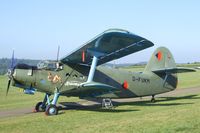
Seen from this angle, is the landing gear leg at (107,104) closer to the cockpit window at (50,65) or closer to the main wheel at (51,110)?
the cockpit window at (50,65)

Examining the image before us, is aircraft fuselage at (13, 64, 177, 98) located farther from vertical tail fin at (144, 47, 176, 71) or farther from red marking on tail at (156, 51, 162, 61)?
red marking on tail at (156, 51, 162, 61)

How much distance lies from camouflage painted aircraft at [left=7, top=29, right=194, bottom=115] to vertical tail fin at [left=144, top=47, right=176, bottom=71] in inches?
62.4

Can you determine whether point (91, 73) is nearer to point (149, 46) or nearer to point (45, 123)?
point (149, 46)

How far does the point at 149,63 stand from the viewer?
1956 cm

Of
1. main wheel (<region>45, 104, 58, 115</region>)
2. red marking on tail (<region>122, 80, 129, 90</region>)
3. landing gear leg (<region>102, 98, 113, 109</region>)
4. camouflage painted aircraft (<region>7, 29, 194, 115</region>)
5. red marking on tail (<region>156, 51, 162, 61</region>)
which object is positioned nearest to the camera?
camouflage painted aircraft (<region>7, 29, 194, 115</region>)

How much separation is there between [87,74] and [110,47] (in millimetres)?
2459

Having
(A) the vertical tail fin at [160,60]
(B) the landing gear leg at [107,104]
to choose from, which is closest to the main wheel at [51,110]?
(B) the landing gear leg at [107,104]

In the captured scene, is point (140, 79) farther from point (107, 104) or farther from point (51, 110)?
point (51, 110)

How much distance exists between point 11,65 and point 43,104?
238 cm

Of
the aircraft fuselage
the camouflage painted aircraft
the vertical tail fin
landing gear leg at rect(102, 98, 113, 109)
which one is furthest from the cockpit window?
the vertical tail fin

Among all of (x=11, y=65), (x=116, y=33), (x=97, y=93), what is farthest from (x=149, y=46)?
(x=11, y=65)

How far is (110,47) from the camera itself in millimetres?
14008

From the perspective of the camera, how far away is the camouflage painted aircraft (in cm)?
1345

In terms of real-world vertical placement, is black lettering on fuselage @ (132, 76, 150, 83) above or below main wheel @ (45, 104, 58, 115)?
above
